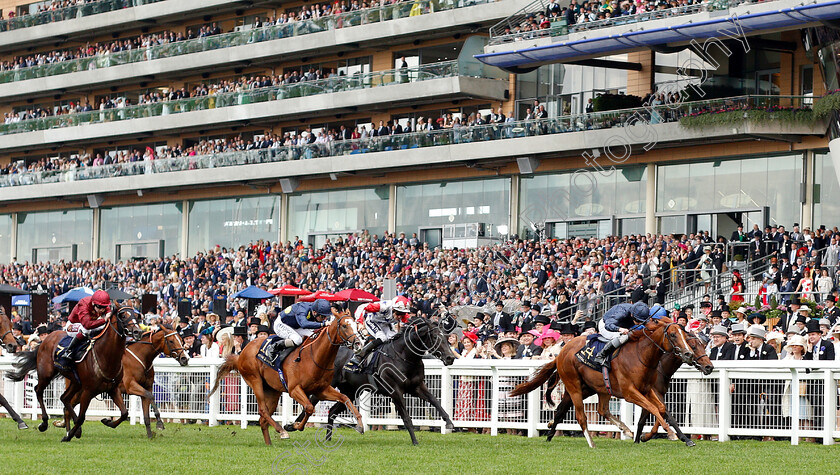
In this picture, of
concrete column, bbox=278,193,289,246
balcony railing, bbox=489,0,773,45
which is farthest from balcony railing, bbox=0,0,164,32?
balcony railing, bbox=489,0,773,45

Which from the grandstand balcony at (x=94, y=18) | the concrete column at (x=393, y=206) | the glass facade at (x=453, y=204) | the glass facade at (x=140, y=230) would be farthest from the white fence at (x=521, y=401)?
the grandstand balcony at (x=94, y=18)

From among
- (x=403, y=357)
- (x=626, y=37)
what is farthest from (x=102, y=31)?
(x=403, y=357)

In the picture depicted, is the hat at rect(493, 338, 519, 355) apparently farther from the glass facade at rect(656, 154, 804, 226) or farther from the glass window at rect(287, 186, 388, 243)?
the glass window at rect(287, 186, 388, 243)

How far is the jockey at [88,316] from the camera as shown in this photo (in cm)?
1478

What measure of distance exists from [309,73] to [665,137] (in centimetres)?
1496

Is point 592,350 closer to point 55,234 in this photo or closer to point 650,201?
point 650,201

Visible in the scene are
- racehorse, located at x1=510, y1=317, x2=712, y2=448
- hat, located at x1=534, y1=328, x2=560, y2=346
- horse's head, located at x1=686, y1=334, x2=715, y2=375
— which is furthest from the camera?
hat, located at x1=534, y1=328, x2=560, y2=346

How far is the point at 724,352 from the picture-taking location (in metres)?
15.0

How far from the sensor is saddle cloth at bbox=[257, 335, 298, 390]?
14.7m

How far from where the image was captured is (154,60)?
45.7 metres

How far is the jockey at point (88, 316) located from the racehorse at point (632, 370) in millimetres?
5338

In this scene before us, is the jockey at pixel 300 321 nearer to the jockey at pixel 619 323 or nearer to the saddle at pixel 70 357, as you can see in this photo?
the saddle at pixel 70 357

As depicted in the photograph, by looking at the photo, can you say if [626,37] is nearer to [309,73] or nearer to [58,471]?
[309,73]

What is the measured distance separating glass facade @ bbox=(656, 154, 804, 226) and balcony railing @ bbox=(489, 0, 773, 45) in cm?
468
